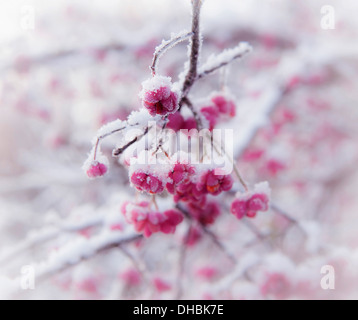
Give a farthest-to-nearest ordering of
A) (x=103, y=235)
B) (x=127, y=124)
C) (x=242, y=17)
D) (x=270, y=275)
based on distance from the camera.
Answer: (x=242, y=17)
(x=270, y=275)
(x=103, y=235)
(x=127, y=124)

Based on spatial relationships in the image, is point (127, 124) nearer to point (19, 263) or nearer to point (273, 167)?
point (273, 167)

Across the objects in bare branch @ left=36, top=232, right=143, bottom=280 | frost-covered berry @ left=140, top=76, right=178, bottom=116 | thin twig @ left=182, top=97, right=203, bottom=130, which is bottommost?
bare branch @ left=36, top=232, right=143, bottom=280

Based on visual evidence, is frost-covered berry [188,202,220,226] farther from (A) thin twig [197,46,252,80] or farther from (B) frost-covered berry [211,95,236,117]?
(A) thin twig [197,46,252,80]

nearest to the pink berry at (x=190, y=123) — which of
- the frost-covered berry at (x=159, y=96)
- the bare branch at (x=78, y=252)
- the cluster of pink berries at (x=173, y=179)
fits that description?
the cluster of pink berries at (x=173, y=179)

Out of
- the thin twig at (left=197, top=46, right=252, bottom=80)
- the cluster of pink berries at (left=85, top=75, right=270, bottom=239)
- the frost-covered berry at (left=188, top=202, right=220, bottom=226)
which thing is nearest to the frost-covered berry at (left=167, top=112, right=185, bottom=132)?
the cluster of pink berries at (left=85, top=75, right=270, bottom=239)

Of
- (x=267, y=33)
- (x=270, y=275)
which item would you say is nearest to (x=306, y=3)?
(x=267, y=33)

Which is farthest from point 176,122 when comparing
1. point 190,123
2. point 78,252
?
point 78,252
